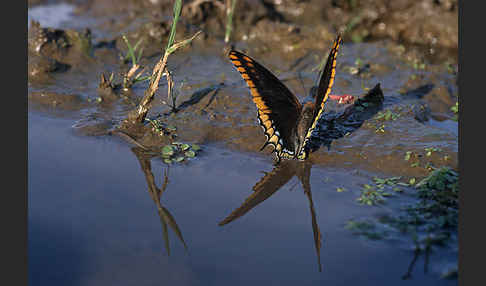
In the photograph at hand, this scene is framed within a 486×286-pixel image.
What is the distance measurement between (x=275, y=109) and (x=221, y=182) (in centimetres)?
86

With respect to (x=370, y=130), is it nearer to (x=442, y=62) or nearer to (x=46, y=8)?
(x=442, y=62)

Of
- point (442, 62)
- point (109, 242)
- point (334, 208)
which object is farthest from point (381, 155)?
point (442, 62)

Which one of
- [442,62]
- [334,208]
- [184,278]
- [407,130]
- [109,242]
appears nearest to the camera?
[184,278]

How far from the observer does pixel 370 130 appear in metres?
4.72

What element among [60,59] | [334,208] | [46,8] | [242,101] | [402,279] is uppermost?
[46,8]

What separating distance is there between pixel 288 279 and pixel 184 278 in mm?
683

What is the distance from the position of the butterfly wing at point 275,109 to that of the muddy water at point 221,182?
0.26 metres

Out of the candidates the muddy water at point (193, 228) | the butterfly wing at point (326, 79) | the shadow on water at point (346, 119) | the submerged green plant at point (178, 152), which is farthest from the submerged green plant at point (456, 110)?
the submerged green plant at point (178, 152)

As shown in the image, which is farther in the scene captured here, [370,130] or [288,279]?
[370,130]

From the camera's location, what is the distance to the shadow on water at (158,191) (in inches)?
132

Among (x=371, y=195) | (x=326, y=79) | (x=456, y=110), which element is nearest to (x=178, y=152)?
(x=326, y=79)

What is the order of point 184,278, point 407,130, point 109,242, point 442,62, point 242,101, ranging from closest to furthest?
point 184,278 < point 109,242 < point 407,130 < point 242,101 < point 442,62

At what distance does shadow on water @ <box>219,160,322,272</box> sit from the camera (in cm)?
352

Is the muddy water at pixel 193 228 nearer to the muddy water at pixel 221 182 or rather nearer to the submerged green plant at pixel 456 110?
the muddy water at pixel 221 182
